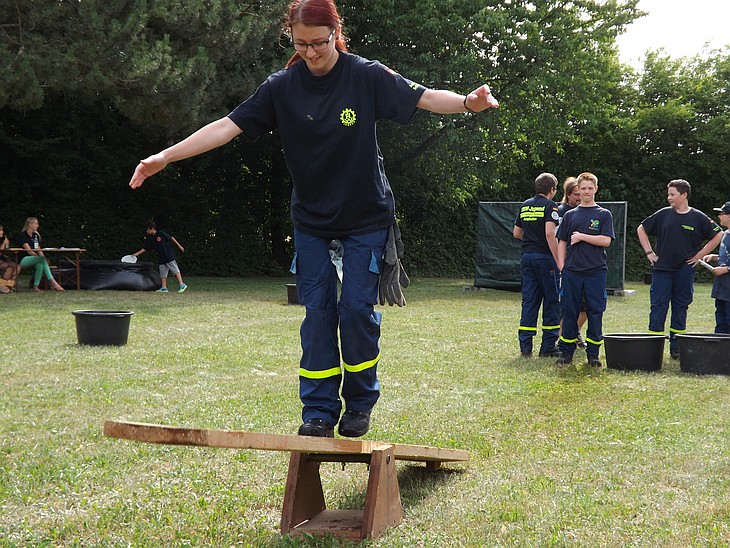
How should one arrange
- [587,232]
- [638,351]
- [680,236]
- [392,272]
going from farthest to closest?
[680,236] → [587,232] → [638,351] → [392,272]

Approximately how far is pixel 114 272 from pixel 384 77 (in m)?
16.4

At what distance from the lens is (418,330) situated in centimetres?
1227

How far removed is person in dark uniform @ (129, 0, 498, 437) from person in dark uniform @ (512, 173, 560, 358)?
566cm

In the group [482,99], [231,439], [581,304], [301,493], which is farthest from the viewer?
[581,304]

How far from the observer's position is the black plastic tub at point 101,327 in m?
9.53

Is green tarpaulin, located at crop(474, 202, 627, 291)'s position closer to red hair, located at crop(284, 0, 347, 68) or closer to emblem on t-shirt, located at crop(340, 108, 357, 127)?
emblem on t-shirt, located at crop(340, 108, 357, 127)

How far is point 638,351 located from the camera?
860 centimetres

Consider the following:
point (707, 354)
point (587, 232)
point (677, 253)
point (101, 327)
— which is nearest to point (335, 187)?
point (587, 232)

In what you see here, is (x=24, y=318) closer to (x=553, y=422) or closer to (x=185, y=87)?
(x=185, y=87)

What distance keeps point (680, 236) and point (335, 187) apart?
6.67 m

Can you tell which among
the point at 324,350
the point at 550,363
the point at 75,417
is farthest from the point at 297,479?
the point at 550,363

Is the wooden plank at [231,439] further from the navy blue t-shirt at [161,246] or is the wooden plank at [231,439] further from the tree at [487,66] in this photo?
the tree at [487,66]

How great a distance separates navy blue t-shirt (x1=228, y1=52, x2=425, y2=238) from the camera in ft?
12.9

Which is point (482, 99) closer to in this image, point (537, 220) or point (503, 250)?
point (537, 220)
